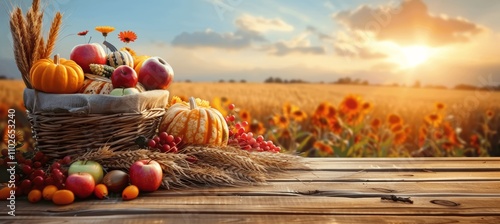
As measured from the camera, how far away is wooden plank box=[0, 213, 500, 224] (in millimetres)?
2020

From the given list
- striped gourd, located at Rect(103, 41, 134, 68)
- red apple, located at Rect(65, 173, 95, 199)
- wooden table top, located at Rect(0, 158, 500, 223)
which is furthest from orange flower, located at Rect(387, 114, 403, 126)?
red apple, located at Rect(65, 173, 95, 199)

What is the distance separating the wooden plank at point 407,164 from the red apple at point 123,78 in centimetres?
110

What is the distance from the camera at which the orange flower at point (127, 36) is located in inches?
131

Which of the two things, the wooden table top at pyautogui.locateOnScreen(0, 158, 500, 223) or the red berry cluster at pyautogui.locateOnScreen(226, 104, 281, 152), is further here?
the red berry cluster at pyautogui.locateOnScreen(226, 104, 281, 152)

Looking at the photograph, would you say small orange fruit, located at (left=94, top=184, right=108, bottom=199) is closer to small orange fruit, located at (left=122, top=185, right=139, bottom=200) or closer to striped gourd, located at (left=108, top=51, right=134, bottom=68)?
small orange fruit, located at (left=122, top=185, right=139, bottom=200)

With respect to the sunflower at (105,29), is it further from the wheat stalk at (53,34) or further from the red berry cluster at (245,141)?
the red berry cluster at (245,141)

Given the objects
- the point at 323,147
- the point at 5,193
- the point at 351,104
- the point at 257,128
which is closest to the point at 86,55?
the point at 5,193

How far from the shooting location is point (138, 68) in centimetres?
317

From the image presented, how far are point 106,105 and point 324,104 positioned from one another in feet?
8.90

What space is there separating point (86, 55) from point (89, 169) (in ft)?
2.69

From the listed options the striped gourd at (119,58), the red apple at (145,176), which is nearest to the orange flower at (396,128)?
the striped gourd at (119,58)

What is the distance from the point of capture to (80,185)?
2.31 metres

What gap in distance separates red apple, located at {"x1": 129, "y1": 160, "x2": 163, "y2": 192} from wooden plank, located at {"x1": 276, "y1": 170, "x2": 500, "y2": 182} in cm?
59

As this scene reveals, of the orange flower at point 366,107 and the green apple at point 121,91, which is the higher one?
the green apple at point 121,91
